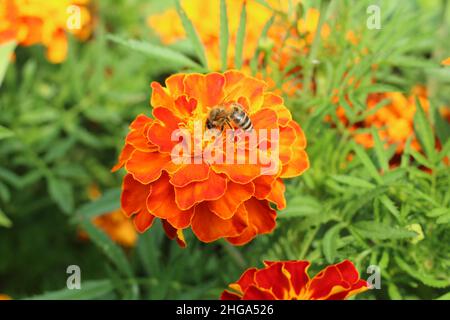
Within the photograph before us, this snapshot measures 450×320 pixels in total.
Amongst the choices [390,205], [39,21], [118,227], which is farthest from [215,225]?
[118,227]

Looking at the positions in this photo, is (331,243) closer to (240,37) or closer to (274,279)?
(274,279)

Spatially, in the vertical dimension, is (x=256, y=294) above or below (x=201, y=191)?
below

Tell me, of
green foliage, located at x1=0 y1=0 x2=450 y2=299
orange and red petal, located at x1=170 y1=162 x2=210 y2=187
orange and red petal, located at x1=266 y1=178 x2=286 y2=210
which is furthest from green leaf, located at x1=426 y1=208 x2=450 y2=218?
orange and red petal, located at x1=170 y1=162 x2=210 y2=187

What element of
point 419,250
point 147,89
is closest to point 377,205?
point 419,250

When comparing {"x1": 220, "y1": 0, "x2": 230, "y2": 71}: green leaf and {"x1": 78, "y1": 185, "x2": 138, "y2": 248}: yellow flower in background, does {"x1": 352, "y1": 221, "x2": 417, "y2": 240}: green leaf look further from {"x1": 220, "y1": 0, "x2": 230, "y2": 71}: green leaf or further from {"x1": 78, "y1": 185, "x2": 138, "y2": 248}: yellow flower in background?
{"x1": 78, "y1": 185, "x2": 138, "y2": 248}: yellow flower in background

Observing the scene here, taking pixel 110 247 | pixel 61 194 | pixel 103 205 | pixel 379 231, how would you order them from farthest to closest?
Answer: 1. pixel 61 194
2. pixel 103 205
3. pixel 110 247
4. pixel 379 231
